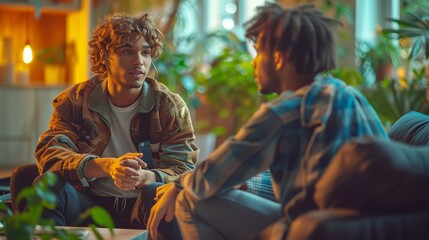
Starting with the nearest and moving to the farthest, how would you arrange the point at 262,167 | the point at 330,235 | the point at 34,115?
the point at 330,235 → the point at 262,167 → the point at 34,115

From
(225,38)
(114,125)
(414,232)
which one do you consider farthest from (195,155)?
(225,38)

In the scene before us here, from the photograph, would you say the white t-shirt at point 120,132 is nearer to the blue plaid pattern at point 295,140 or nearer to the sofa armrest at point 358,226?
the blue plaid pattern at point 295,140

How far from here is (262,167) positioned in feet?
6.04

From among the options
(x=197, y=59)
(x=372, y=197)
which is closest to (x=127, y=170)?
(x=372, y=197)

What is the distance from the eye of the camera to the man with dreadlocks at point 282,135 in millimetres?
1777

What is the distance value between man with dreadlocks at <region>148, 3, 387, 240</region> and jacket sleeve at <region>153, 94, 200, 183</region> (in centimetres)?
72

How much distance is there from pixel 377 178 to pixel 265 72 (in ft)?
1.59

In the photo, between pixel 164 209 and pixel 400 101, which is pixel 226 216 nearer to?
Result: pixel 164 209

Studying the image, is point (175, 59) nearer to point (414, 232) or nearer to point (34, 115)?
point (34, 115)

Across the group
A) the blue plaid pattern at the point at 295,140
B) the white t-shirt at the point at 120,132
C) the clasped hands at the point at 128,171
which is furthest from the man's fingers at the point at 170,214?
the white t-shirt at the point at 120,132

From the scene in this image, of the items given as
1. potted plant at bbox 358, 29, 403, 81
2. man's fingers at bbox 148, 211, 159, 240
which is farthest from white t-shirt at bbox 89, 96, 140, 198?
potted plant at bbox 358, 29, 403, 81

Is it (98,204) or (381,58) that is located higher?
(381,58)

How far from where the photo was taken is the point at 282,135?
1.83 m

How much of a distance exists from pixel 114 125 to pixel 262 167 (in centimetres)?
108
